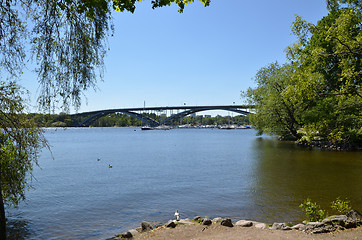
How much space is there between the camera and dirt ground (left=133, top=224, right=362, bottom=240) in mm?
7047

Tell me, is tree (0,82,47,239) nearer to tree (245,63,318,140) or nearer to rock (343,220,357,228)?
rock (343,220,357,228)

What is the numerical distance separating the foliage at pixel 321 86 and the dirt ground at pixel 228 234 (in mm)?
4634

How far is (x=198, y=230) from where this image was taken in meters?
8.58

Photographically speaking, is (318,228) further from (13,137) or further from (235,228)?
(13,137)

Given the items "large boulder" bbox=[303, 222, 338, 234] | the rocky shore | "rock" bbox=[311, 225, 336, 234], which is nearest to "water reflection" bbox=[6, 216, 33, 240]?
the rocky shore

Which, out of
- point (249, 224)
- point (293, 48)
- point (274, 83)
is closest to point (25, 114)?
point (249, 224)

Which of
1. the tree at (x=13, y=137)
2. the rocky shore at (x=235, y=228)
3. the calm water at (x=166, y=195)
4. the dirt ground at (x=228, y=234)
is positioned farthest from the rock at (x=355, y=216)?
the tree at (x=13, y=137)

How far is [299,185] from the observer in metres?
15.8

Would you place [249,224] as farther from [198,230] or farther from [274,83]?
[274,83]

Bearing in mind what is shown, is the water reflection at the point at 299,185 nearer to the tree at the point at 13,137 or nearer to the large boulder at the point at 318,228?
the large boulder at the point at 318,228

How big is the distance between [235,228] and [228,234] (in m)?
0.81

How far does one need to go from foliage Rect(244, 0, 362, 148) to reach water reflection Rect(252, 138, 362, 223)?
2.43 m

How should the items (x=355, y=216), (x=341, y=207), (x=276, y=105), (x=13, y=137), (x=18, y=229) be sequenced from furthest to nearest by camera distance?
(x=276, y=105) < (x=18, y=229) < (x=341, y=207) < (x=355, y=216) < (x=13, y=137)

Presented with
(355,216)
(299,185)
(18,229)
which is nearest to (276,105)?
(299,185)
